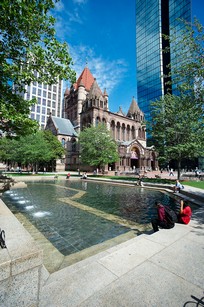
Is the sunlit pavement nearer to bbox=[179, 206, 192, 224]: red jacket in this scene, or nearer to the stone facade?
bbox=[179, 206, 192, 224]: red jacket

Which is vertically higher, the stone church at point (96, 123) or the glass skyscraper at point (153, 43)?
the glass skyscraper at point (153, 43)

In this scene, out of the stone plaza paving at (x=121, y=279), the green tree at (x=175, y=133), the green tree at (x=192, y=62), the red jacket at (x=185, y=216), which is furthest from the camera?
the green tree at (x=175, y=133)

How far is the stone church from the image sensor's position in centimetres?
5075

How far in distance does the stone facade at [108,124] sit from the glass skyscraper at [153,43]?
18.7 meters

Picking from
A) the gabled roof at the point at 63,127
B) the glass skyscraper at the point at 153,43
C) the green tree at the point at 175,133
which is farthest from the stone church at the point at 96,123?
the green tree at the point at 175,133

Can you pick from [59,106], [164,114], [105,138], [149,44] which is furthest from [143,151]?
[59,106]

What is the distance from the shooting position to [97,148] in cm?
3678

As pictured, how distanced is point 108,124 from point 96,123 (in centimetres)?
441

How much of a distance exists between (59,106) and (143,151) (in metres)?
74.9

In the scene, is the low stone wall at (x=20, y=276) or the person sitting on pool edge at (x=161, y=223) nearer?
the low stone wall at (x=20, y=276)

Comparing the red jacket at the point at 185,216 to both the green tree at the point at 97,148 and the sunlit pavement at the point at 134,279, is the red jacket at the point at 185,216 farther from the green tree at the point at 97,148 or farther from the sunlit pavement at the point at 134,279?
the green tree at the point at 97,148

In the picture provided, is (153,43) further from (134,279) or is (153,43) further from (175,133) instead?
(134,279)

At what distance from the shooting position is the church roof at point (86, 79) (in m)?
66.1

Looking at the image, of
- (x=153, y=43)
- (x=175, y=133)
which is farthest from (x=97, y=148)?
(x=153, y=43)
